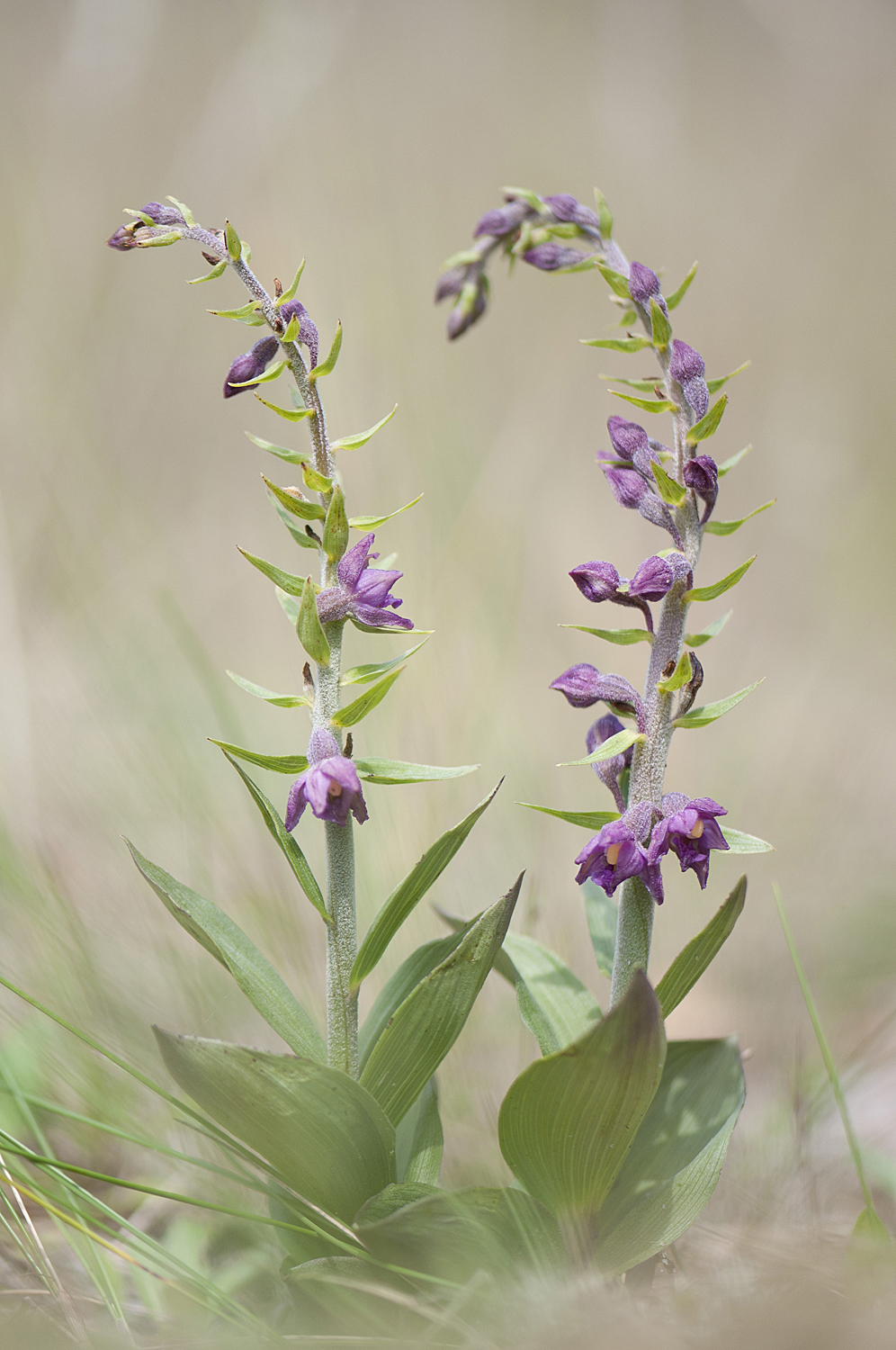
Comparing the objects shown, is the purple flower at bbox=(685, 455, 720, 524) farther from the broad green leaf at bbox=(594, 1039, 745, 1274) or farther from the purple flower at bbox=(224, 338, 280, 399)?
the broad green leaf at bbox=(594, 1039, 745, 1274)

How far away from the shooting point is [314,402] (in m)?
1.09

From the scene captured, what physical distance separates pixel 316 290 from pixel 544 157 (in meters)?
2.07

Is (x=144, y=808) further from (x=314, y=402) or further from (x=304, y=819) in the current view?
(x=314, y=402)

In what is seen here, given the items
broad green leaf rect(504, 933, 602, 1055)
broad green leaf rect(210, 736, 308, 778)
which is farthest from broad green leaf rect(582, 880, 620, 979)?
broad green leaf rect(210, 736, 308, 778)

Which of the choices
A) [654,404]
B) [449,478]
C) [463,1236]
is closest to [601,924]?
[463,1236]

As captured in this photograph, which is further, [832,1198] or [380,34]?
[380,34]

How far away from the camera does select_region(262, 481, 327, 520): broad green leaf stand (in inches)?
42.4

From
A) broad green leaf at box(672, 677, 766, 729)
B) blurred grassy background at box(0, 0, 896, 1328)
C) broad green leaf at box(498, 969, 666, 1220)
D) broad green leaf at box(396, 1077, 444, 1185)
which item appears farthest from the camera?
blurred grassy background at box(0, 0, 896, 1328)

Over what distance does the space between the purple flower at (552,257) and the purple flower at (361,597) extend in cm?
55

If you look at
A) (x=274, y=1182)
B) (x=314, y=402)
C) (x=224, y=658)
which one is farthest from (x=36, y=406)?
(x=274, y=1182)

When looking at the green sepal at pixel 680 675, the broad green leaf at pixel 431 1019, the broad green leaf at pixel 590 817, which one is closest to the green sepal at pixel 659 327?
the green sepal at pixel 680 675

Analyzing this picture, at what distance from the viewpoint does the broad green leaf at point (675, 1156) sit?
44.5 inches

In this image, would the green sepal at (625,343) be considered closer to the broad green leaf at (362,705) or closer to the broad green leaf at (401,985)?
the broad green leaf at (362,705)

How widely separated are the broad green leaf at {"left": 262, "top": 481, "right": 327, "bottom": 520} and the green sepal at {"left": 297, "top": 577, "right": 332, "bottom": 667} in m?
0.11
